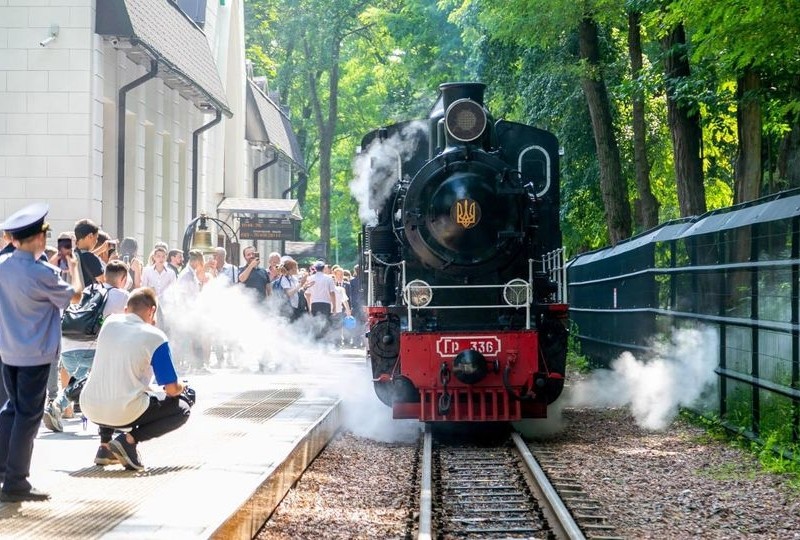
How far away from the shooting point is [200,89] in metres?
29.2

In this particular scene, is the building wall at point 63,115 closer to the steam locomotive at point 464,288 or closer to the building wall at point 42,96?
the building wall at point 42,96

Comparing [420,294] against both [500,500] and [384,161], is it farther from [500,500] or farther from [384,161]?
[500,500]

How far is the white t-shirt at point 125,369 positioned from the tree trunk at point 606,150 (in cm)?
1621

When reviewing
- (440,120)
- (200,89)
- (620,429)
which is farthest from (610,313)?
(200,89)

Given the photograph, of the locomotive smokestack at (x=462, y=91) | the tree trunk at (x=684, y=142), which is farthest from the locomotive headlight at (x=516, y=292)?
the tree trunk at (x=684, y=142)

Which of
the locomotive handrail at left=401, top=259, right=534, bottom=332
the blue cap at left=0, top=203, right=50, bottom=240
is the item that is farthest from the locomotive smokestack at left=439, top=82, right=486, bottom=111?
the blue cap at left=0, top=203, right=50, bottom=240

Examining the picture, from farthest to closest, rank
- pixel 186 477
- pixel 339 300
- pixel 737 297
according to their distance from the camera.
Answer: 1. pixel 339 300
2. pixel 737 297
3. pixel 186 477

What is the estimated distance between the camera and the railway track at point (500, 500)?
8.01 meters

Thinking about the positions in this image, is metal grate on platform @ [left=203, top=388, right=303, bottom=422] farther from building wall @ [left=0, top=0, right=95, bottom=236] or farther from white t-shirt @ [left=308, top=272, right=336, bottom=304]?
building wall @ [left=0, top=0, right=95, bottom=236]

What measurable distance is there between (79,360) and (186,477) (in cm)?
322

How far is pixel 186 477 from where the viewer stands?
8484 millimetres

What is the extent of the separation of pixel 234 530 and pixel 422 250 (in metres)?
6.00

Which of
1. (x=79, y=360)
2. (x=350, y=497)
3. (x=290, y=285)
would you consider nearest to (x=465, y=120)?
(x=79, y=360)

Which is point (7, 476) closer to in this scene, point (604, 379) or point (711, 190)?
point (604, 379)
